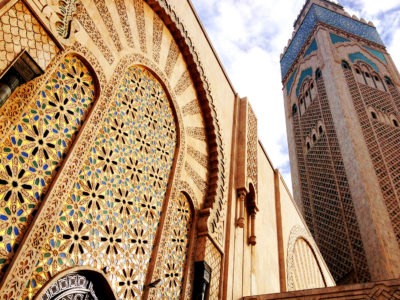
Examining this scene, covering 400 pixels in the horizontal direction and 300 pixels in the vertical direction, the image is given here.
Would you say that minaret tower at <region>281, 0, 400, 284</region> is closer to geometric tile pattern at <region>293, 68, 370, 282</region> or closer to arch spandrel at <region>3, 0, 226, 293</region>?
geometric tile pattern at <region>293, 68, 370, 282</region>

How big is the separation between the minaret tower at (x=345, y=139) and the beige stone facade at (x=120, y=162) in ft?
8.23

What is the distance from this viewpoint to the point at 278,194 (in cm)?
518

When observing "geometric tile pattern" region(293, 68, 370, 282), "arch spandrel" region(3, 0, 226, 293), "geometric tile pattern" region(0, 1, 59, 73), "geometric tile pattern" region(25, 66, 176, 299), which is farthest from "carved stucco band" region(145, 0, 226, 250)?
"geometric tile pattern" region(293, 68, 370, 282)

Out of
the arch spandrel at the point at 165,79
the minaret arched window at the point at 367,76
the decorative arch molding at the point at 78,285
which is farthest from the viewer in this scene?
the minaret arched window at the point at 367,76

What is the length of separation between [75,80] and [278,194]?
3750 millimetres

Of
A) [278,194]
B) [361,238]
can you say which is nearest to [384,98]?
[361,238]

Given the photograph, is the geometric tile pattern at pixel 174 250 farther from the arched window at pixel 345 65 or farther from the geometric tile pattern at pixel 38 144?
the arched window at pixel 345 65

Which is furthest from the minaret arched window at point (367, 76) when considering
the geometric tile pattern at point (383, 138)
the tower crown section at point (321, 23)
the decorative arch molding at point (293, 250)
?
the decorative arch molding at point (293, 250)

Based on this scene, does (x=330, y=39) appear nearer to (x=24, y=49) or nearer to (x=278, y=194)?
(x=278, y=194)

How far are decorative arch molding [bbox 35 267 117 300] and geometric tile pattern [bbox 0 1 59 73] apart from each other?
3.32 ft

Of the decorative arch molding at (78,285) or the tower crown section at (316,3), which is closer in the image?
the decorative arch molding at (78,285)

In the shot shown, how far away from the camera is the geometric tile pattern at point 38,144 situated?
157 cm

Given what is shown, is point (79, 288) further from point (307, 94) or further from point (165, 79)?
point (307, 94)

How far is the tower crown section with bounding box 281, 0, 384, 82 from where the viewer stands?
9.88 meters
